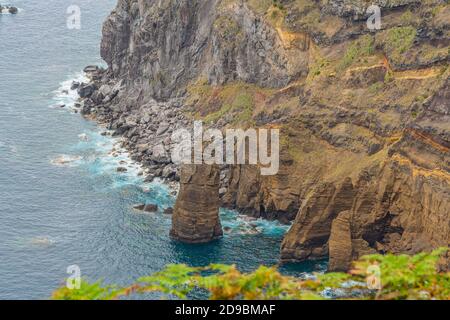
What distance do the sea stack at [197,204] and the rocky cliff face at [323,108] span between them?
1141cm

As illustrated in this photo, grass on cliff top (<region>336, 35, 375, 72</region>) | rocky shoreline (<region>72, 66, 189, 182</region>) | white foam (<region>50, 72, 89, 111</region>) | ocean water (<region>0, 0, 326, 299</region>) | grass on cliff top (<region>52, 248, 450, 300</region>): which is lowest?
ocean water (<region>0, 0, 326, 299</region>)

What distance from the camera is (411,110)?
405 ft

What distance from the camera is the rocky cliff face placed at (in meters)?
118

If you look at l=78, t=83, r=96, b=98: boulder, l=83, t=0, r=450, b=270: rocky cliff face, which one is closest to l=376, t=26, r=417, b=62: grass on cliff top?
l=83, t=0, r=450, b=270: rocky cliff face

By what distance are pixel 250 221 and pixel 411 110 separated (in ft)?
100

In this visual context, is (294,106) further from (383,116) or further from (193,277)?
(193,277)

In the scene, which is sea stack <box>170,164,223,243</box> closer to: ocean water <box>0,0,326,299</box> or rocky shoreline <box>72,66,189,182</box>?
ocean water <box>0,0,326,299</box>

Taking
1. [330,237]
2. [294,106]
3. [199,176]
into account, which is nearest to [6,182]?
[199,176]

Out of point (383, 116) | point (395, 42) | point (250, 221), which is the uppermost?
point (395, 42)

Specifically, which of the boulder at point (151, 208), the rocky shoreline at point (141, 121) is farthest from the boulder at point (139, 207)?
the rocky shoreline at point (141, 121)

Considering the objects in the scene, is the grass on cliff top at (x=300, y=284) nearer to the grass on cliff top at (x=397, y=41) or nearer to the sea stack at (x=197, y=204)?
the sea stack at (x=197, y=204)

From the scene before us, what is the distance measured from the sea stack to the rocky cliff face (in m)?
11.4

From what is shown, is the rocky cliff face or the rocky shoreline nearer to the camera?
the rocky cliff face

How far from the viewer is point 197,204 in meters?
127
